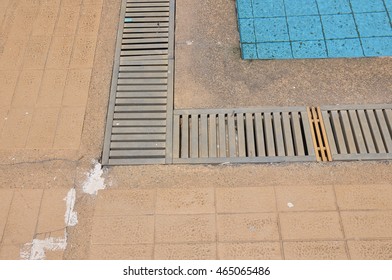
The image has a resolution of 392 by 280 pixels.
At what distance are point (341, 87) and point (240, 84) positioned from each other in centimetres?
129

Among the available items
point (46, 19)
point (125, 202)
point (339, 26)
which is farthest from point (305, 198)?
point (46, 19)

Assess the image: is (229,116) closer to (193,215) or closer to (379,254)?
(193,215)

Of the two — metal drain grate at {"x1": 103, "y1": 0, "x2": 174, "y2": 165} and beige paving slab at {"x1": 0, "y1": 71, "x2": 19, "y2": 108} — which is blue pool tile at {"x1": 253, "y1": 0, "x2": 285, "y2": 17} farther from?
beige paving slab at {"x1": 0, "y1": 71, "x2": 19, "y2": 108}

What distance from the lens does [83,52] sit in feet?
17.3

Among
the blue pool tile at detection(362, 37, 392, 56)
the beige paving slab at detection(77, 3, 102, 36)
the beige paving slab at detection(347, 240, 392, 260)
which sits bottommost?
the beige paving slab at detection(347, 240, 392, 260)

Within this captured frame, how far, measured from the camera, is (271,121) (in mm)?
4500

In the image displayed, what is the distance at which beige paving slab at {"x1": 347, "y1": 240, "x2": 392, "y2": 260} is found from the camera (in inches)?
139

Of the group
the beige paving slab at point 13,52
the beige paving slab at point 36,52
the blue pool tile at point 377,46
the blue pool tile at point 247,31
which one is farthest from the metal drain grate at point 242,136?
the beige paving slab at point 13,52

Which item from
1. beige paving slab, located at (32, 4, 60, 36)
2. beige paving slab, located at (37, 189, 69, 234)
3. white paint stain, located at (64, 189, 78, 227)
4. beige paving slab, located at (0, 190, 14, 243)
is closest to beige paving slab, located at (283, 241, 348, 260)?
white paint stain, located at (64, 189, 78, 227)

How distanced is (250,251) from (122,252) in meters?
1.27

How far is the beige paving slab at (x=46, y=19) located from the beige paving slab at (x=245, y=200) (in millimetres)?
3727

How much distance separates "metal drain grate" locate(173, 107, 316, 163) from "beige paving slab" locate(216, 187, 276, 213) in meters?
0.37

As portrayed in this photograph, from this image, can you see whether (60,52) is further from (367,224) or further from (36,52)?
(367,224)

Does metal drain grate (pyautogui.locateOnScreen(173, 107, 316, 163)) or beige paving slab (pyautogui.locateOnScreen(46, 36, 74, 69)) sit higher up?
beige paving slab (pyautogui.locateOnScreen(46, 36, 74, 69))
